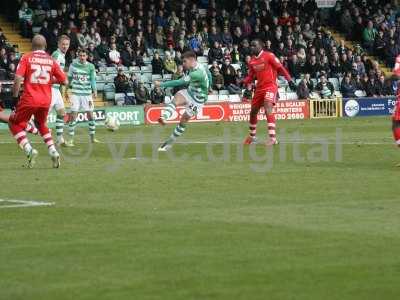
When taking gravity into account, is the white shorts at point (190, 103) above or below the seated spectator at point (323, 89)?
above

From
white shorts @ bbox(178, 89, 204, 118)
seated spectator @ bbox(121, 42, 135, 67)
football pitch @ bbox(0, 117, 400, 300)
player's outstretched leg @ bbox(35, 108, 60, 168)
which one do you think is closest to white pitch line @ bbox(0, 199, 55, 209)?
football pitch @ bbox(0, 117, 400, 300)

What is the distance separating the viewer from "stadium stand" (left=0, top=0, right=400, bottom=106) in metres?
41.2

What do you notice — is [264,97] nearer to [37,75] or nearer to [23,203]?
[37,75]

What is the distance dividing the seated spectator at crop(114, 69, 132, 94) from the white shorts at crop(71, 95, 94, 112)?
1229 centimetres

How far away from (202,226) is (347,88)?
34111 millimetres

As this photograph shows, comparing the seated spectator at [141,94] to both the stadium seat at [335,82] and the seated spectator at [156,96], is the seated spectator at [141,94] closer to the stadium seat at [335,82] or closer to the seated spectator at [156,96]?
the seated spectator at [156,96]

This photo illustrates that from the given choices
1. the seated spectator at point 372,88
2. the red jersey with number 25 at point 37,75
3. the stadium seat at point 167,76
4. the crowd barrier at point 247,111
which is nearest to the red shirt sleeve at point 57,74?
the red jersey with number 25 at point 37,75

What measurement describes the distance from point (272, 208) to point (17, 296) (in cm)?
573

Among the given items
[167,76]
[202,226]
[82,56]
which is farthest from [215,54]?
[202,226]

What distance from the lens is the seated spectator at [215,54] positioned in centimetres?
4381

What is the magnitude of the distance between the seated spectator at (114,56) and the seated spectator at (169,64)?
178cm

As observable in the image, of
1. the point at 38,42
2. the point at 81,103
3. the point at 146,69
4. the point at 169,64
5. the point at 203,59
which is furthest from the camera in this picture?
the point at 203,59

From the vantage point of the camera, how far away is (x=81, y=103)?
2736 centimetres

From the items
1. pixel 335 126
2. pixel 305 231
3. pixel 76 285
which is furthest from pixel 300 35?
pixel 76 285
